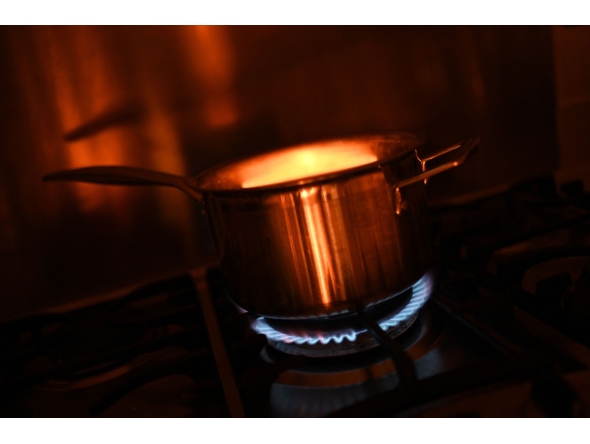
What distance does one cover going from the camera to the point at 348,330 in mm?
500

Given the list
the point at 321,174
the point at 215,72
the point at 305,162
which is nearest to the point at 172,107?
the point at 215,72

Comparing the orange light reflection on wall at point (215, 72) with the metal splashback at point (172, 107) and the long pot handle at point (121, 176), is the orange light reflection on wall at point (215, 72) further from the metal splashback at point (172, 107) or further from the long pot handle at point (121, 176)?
the long pot handle at point (121, 176)

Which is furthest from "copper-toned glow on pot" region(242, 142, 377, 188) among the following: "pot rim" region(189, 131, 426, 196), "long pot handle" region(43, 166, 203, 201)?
"long pot handle" region(43, 166, 203, 201)

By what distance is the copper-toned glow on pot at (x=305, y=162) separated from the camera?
65cm

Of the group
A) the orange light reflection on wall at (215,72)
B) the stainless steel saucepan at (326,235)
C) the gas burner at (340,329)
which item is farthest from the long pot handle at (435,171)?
the orange light reflection on wall at (215,72)

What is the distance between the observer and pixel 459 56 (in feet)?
2.68

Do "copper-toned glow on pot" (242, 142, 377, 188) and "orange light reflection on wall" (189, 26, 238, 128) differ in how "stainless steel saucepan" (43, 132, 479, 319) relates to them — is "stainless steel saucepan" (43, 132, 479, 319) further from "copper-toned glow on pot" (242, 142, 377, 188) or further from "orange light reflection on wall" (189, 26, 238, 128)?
"orange light reflection on wall" (189, 26, 238, 128)

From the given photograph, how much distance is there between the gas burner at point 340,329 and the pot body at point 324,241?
0.09 ft

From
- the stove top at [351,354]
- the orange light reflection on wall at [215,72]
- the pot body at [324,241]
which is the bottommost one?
the stove top at [351,354]

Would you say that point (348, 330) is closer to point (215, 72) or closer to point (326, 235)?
point (326, 235)

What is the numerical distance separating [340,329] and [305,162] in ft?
0.77

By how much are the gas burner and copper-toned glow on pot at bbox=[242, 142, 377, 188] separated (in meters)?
0.17
